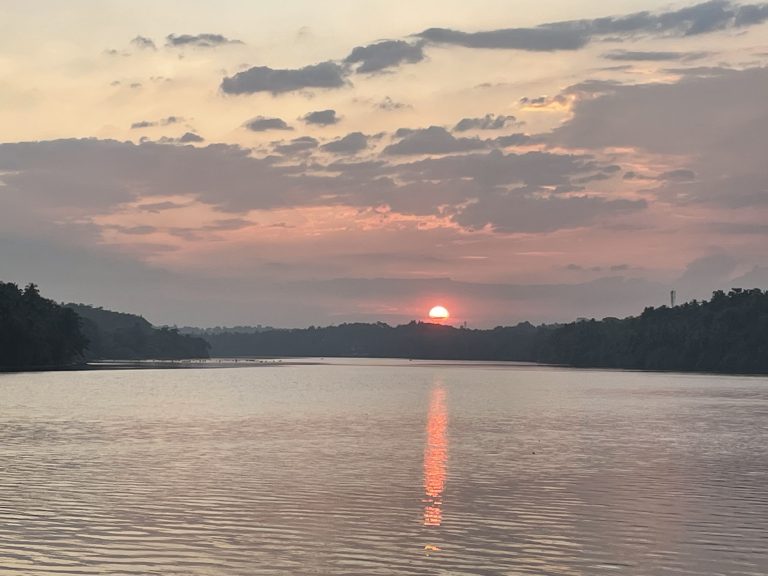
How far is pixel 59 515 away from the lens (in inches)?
1262

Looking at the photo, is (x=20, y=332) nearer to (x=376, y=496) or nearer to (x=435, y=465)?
(x=435, y=465)

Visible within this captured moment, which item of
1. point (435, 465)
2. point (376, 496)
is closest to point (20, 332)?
point (435, 465)

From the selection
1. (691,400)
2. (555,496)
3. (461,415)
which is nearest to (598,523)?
(555,496)

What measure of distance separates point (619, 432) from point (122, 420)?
1472 inches

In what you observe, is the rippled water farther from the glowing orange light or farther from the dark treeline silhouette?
the dark treeline silhouette

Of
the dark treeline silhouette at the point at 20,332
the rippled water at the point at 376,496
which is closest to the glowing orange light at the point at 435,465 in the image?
the rippled water at the point at 376,496

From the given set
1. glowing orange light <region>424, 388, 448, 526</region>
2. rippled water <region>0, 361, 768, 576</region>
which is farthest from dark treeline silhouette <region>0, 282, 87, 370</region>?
glowing orange light <region>424, 388, 448, 526</region>

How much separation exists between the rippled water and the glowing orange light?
0.18 meters

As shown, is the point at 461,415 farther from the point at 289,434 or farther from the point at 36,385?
the point at 36,385

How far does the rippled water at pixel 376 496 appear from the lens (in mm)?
26625

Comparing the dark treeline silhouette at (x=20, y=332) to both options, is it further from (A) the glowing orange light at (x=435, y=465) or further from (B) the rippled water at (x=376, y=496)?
(A) the glowing orange light at (x=435, y=465)

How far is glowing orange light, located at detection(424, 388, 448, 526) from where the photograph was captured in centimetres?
3481

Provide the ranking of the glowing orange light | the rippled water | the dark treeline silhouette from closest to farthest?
the rippled water → the glowing orange light → the dark treeline silhouette

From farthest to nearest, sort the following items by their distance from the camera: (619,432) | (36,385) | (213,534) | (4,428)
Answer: (36,385)
(619,432)
(4,428)
(213,534)
